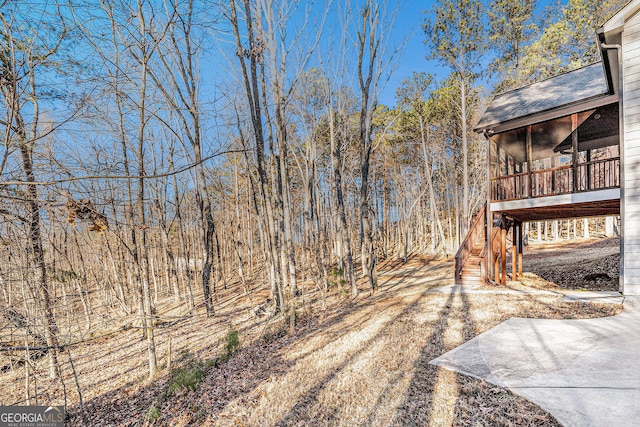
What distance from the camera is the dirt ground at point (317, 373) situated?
3377 mm

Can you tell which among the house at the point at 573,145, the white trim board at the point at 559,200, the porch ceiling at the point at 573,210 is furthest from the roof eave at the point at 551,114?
the porch ceiling at the point at 573,210

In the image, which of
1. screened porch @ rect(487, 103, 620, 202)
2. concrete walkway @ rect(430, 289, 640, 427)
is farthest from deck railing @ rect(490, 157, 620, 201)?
concrete walkway @ rect(430, 289, 640, 427)

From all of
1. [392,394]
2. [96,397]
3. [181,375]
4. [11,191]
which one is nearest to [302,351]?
[181,375]

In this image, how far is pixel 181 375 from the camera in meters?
5.09

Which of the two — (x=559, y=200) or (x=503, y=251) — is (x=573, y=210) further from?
(x=503, y=251)

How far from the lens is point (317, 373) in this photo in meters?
4.60

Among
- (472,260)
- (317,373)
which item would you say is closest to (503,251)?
(472,260)

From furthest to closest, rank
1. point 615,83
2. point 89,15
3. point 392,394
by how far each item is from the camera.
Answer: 1. point 615,83
2. point 89,15
3. point 392,394

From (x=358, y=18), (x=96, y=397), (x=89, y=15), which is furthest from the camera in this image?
(x=358, y=18)

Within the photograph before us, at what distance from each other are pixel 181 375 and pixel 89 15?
222 inches

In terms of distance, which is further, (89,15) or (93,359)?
(93,359)

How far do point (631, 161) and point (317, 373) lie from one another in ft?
23.9

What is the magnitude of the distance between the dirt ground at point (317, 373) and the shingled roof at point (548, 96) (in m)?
4.74

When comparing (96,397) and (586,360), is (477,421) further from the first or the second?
(96,397)
